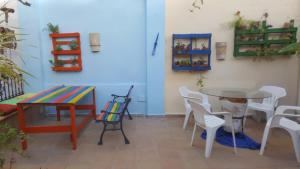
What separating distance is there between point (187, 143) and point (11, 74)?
2410 mm

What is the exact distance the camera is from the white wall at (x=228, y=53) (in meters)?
3.82

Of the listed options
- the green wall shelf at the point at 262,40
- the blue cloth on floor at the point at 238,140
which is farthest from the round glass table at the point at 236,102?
the green wall shelf at the point at 262,40

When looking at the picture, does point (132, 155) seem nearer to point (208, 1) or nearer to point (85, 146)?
point (85, 146)

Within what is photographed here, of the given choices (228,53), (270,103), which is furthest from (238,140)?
(228,53)

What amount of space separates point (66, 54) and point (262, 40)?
3.78 metres

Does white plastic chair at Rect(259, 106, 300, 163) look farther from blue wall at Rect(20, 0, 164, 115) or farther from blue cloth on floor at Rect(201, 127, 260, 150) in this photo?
blue wall at Rect(20, 0, 164, 115)

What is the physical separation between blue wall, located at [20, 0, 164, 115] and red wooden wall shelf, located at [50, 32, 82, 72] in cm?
12

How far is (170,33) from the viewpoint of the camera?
156 inches

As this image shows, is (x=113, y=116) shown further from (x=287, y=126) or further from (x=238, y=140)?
(x=287, y=126)

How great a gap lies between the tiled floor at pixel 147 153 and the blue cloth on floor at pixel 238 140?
114mm

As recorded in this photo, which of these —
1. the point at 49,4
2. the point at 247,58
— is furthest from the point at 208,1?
the point at 49,4

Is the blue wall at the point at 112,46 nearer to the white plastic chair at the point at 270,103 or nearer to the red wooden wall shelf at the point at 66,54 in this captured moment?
the red wooden wall shelf at the point at 66,54

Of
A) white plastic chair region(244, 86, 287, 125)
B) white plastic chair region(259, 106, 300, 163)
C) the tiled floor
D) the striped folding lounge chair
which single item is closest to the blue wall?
the striped folding lounge chair

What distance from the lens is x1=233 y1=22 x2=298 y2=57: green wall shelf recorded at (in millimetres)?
3760
